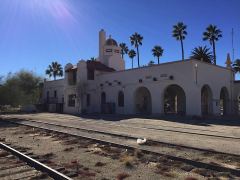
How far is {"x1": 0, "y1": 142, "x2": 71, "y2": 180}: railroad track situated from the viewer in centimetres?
764

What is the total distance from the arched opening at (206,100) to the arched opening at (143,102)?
702cm

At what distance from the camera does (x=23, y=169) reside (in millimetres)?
8477

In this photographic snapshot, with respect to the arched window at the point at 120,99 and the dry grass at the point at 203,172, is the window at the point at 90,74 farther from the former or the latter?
the dry grass at the point at 203,172

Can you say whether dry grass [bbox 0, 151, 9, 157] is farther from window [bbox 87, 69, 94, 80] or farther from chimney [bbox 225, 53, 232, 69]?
chimney [bbox 225, 53, 232, 69]

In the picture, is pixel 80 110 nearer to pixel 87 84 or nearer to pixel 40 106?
pixel 87 84

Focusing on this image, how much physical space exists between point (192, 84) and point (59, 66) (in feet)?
213

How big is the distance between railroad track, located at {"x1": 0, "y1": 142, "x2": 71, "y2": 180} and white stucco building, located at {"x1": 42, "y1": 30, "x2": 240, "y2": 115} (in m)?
24.5

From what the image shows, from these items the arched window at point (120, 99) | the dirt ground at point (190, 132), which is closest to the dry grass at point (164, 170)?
the dirt ground at point (190, 132)

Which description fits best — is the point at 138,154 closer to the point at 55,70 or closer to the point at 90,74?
the point at 90,74

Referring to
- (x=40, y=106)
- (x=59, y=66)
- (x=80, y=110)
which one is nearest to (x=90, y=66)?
(x=80, y=110)

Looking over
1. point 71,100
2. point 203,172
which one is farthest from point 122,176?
point 71,100

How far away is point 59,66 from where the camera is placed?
90875 millimetres

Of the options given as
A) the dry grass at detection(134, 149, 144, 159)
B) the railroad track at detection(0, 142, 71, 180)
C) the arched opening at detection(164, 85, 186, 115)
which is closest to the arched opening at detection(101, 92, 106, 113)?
the arched opening at detection(164, 85, 186, 115)

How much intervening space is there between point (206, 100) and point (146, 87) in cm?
796
